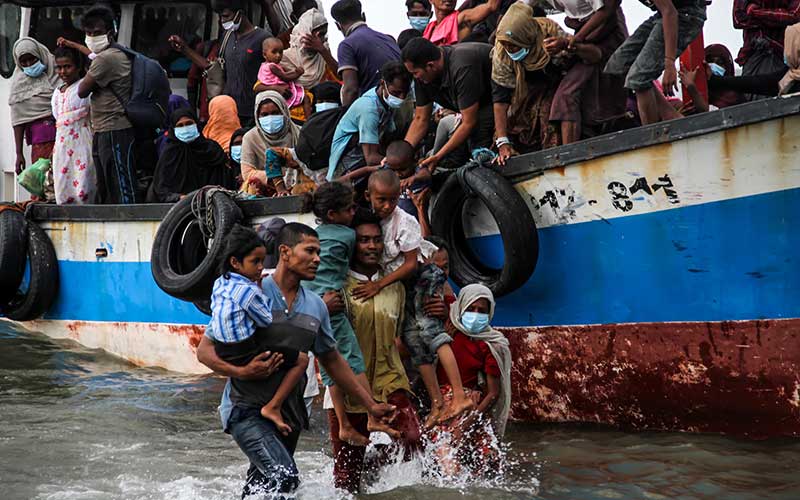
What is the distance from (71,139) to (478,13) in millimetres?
3701

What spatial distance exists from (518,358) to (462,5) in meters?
3.26

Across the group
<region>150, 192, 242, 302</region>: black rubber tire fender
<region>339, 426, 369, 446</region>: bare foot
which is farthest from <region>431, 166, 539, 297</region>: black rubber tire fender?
<region>150, 192, 242, 302</region>: black rubber tire fender

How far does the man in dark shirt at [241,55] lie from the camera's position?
1037 centimetres

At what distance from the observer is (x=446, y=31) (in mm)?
8570

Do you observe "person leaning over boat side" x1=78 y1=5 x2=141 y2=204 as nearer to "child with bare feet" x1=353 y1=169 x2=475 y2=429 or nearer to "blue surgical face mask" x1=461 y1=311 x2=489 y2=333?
"child with bare feet" x1=353 y1=169 x2=475 y2=429

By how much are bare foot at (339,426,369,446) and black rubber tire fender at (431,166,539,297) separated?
5.19ft

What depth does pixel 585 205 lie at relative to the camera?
21.9 ft

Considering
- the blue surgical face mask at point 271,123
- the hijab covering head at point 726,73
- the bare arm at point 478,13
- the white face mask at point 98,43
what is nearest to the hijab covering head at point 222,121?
the white face mask at point 98,43

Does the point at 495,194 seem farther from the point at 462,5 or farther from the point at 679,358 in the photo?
the point at 462,5

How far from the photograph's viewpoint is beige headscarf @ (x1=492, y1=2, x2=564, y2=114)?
6848 mm

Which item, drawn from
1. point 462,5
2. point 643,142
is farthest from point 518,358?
point 462,5

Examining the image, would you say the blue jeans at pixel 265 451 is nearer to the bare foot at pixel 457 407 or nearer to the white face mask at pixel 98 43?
the bare foot at pixel 457 407

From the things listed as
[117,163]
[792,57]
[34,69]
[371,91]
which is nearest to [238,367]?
[371,91]

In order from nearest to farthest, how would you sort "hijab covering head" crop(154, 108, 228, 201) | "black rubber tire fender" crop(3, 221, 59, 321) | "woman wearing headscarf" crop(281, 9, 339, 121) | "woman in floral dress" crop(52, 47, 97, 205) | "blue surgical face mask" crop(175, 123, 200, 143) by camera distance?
"blue surgical face mask" crop(175, 123, 200, 143)
"hijab covering head" crop(154, 108, 228, 201)
"woman in floral dress" crop(52, 47, 97, 205)
"woman wearing headscarf" crop(281, 9, 339, 121)
"black rubber tire fender" crop(3, 221, 59, 321)
